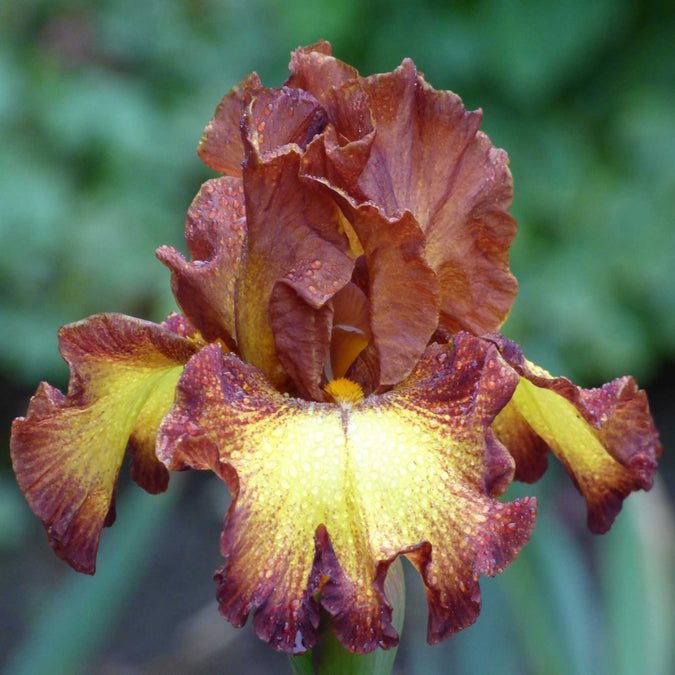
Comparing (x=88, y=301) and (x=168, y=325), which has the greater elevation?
(x=88, y=301)

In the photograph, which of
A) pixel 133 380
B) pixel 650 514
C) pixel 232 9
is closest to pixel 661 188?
pixel 232 9

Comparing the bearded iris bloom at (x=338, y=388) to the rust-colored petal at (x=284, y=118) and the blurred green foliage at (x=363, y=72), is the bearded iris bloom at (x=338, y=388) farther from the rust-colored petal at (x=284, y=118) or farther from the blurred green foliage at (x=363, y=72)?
the blurred green foliage at (x=363, y=72)

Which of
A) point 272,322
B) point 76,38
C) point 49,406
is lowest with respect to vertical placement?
point 49,406

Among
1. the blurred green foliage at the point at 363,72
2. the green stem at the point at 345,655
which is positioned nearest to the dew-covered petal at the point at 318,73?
the green stem at the point at 345,655

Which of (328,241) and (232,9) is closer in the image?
(328,241)

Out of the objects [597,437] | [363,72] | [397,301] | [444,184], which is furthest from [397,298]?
[363,72]

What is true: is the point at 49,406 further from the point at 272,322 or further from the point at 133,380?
the point at 272,322

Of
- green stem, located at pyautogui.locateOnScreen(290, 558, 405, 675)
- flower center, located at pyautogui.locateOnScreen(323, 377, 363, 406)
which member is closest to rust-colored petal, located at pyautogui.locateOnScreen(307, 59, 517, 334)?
flower center, located at pyautogui.locateOnScreen(323, 377, 363, 406)

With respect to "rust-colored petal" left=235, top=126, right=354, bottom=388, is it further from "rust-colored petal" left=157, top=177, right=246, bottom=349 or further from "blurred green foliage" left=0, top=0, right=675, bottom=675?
"blurred green foliage" left=0, top=0, right=675, bottom=675

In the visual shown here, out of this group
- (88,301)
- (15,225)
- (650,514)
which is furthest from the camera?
(88,301)
